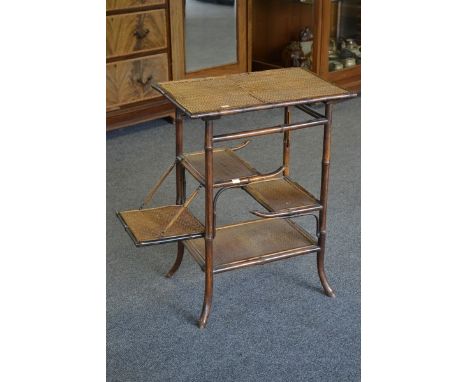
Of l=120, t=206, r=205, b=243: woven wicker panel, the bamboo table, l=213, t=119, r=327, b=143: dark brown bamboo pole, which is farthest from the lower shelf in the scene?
l=213, t=119, r=327, b=143: dark brown bamboo pole

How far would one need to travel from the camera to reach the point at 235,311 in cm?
223

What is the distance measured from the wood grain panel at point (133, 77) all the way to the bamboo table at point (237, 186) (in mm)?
1381

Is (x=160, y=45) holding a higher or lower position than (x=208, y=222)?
higher

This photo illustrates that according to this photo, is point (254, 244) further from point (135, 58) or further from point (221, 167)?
point (135, 58)

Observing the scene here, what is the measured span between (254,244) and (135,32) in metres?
1.76

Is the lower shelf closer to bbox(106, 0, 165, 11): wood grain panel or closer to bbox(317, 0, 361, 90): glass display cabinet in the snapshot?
bbox(106, 0, 165, 11): wood grain panel

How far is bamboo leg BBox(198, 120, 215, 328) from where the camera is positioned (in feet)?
6.35

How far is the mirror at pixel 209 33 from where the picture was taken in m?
3.80

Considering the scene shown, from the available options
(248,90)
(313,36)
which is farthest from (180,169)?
(313,36)

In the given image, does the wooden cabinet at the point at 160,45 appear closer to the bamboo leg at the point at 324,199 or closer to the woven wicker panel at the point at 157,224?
the woven wicker panel at the point at 157,224

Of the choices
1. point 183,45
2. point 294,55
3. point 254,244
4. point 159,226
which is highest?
point 183,45

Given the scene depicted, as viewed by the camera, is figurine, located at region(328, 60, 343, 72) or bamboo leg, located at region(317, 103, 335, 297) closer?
bamboo leg, located at region(317, 103, 335, 297)

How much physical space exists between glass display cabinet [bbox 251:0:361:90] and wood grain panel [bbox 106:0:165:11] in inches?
42.3

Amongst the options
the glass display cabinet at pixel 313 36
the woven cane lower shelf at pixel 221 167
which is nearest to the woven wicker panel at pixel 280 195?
the woven cane lower shelf at pixel 221 167
